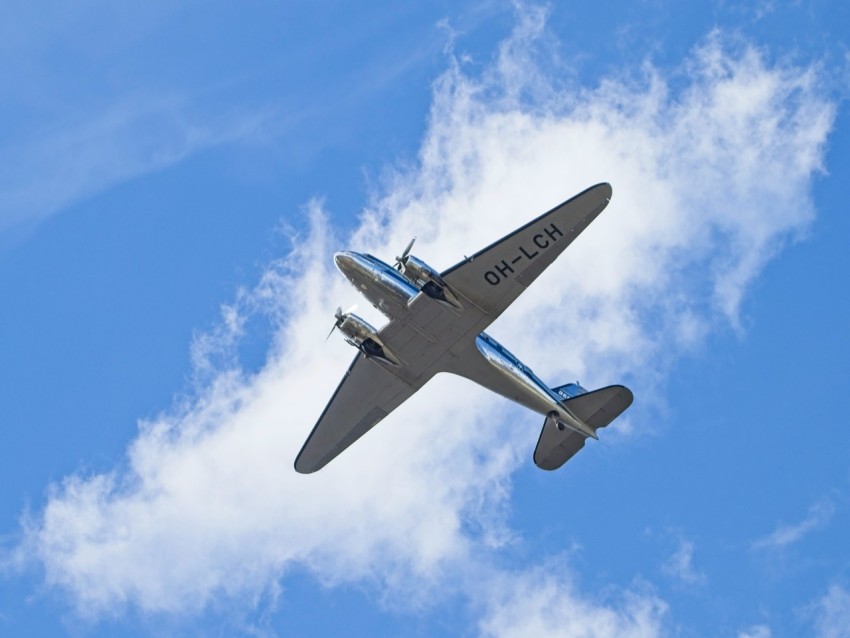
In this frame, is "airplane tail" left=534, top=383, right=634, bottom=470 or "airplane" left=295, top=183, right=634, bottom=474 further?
"airplane tail" left=534, top=383, right=634, bottom=470

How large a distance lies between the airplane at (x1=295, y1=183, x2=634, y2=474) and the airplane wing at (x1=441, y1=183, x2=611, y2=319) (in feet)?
0.14

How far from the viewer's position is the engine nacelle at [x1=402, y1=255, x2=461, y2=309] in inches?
2007

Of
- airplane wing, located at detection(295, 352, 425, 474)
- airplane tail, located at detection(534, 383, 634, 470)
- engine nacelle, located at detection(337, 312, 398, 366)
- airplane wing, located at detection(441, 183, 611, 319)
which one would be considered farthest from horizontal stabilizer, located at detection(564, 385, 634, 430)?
engine nacelle, located at detection(337, 312, 398, 366)

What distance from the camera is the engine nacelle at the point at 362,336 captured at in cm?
5369

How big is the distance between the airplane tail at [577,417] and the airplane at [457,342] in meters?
0.05

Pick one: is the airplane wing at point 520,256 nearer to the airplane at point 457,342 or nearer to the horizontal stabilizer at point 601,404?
the airplane at point 457,342

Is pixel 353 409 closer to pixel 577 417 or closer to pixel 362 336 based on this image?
pixel 362 336

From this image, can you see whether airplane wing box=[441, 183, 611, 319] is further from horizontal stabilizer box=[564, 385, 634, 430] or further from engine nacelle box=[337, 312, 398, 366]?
horizontal stabilizer box=[564, 385, 634, 430]

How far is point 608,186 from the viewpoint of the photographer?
49.4 meters

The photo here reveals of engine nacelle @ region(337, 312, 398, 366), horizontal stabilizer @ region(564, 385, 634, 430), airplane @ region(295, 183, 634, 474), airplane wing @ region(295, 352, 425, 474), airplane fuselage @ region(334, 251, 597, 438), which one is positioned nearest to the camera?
airplane @ region(295, 183, 634, 474)

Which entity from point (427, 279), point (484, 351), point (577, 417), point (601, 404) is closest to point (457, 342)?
point (484, 351)

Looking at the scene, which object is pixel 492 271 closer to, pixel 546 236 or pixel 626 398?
pixel 546 236

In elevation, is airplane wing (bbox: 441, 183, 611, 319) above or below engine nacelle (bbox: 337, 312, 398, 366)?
below

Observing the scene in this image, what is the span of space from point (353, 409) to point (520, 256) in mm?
12311
